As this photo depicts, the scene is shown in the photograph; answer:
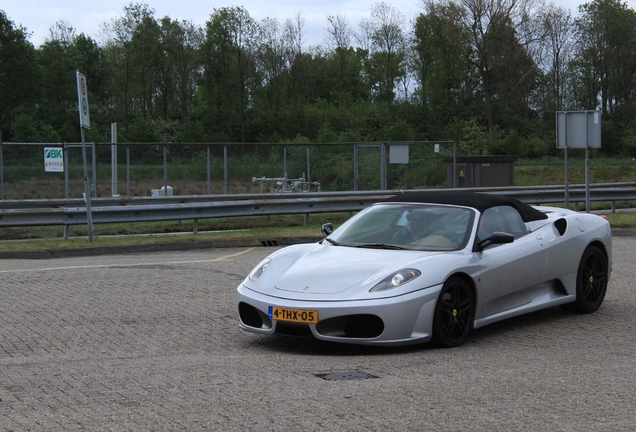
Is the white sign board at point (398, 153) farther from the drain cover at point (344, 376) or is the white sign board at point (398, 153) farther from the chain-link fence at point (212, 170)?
the drain cover at point (344, 376)

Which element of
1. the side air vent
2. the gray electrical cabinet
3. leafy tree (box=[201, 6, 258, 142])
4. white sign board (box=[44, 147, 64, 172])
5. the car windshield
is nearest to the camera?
the car windshield

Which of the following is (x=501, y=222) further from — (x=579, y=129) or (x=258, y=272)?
(x=579, y=129)

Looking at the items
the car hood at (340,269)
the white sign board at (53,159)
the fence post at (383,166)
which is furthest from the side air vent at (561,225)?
the white sign board at (53,159)

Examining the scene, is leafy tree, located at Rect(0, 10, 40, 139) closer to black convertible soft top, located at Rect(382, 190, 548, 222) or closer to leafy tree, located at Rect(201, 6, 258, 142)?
leafy tree, located at Rect(201, 6, 258, 142)

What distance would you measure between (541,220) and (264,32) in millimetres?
65682

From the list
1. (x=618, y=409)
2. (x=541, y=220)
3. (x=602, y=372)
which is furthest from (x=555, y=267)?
(x=618, y=409)

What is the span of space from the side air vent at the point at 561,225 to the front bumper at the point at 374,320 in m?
2.24

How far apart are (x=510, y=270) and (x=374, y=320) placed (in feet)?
5.61

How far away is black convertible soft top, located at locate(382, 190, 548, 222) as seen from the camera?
25.4 feet

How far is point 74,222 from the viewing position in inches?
670

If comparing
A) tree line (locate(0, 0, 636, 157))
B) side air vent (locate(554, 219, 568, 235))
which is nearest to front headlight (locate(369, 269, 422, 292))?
side air vent (locate(554, 219, 568, 235))

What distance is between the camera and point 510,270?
7.41 m

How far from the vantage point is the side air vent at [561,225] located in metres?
8.20

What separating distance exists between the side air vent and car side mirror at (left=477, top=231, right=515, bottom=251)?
1.20 metres
